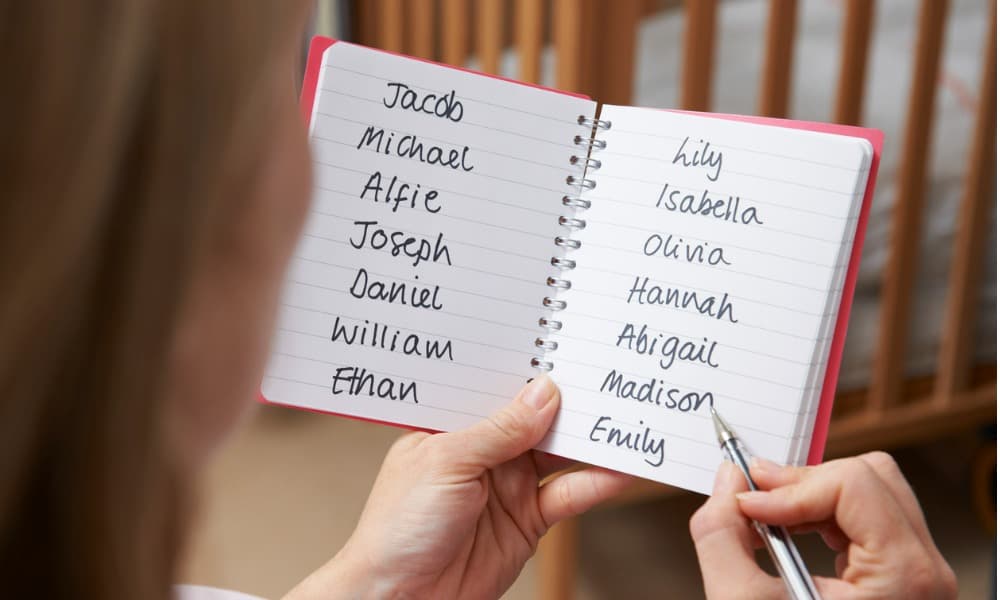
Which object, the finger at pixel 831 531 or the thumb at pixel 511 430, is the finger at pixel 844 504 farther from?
the thumb at pixel 511 430

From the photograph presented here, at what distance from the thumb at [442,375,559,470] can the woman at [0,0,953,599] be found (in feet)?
0.92

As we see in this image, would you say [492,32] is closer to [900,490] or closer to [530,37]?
[530,37]

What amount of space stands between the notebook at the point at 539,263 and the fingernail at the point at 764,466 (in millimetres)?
30

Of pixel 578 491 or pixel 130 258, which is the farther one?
pixel 578 491

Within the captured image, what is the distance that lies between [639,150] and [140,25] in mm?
454

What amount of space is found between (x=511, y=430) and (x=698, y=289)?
16 centimetres

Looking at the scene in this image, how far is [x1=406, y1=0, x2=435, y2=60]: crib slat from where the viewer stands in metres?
1.69

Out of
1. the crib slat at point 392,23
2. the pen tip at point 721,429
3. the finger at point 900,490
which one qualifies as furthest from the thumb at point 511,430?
the crib slat at point 392,23

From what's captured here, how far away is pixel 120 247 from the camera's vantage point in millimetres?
338

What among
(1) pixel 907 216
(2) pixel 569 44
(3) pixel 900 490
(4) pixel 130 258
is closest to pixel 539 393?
(3) pixel 900 490

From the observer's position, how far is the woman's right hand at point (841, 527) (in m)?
0.61

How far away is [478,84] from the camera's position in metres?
0.72

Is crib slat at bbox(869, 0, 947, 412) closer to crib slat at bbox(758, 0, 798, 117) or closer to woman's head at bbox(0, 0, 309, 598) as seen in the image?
crib slat at bbox(758, 0, 798, 117)

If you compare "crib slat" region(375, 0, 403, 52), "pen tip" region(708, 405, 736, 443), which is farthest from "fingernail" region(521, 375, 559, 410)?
"crib slat" region(375, 0, 403, 52)
